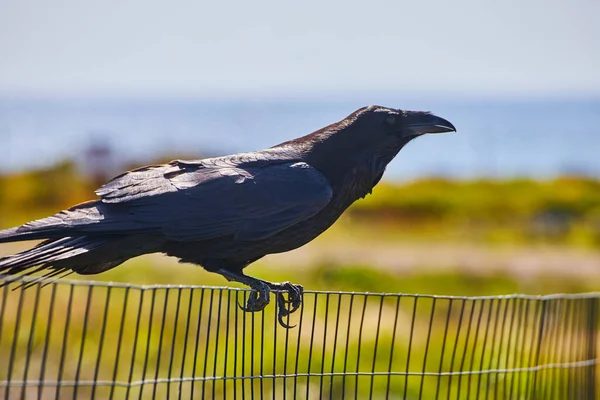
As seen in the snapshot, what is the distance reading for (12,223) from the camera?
896 inches

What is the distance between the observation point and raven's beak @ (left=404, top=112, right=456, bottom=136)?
17.1 ft

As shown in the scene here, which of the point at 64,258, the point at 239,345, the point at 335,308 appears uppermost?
the point at 64,258

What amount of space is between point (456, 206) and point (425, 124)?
76.2 feet

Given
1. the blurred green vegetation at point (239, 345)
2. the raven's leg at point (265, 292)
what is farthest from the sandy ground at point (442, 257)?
the raven's leg at point (265, 292)

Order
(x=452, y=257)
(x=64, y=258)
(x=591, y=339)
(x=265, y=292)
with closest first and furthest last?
(x=64, y=258) < (x=265, y=292) < (x=591, y=339) < (x=452, y=257)

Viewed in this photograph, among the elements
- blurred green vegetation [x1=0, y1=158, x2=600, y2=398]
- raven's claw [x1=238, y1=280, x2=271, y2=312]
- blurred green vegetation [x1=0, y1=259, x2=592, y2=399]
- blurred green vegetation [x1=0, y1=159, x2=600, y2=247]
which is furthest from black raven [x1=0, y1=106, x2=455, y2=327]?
blurred green vegetation [x1=0, y1=159, x2=600, y2=247]

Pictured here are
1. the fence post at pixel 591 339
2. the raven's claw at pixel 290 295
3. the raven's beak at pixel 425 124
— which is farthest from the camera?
the fence post at pixel 591 339

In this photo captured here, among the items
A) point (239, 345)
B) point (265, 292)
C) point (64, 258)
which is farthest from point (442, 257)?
point (64, 258)

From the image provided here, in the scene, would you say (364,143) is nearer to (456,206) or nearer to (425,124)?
(425,124)

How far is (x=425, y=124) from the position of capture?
17.3ft

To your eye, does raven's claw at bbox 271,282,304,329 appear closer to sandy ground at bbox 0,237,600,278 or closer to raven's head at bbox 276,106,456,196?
raven's head at bbox 276,106,456,196

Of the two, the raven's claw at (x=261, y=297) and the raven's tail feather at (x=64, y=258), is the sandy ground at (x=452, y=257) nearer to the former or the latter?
the raven's claw at (x=261, y=297)

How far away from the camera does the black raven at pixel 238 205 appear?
15.0ft

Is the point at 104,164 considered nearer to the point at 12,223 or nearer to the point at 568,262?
the point at 12,223
